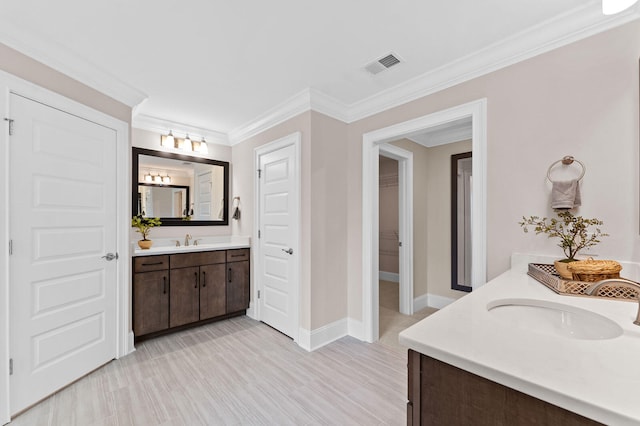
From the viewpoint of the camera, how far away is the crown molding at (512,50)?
162cm

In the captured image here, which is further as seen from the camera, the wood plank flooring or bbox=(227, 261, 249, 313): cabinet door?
bbox=(227, 261, 249, 313): cabinet door

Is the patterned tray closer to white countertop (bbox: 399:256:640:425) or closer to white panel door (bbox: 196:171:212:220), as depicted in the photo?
white countertop (bbox: 399:256:640:425)

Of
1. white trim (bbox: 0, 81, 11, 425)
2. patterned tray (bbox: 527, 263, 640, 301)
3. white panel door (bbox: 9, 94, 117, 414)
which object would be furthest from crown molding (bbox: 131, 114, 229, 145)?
patterned tray (bbox: 527, 263, 640, 301)

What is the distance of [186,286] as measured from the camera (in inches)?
123

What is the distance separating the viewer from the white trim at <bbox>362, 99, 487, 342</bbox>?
6.77ft

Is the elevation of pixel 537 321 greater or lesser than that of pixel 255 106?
lesser

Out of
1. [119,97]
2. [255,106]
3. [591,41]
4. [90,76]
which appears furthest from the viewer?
[255,106]

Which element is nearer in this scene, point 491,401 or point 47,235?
point 491,401

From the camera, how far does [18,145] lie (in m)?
1.86

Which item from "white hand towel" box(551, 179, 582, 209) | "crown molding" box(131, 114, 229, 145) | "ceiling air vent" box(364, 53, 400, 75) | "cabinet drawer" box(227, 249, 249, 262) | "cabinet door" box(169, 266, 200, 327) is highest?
"ceiling air vent" box(364, 53, 400, 75)

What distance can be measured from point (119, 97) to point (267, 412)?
279cm

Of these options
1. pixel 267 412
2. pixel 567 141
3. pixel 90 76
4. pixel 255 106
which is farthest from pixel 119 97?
pixel 567 141

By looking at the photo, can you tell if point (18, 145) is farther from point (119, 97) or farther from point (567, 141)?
point (567, 141)

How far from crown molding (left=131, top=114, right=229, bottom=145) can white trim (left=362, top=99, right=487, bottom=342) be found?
2.08 m
